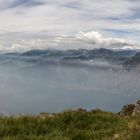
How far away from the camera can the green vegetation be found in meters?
16.4

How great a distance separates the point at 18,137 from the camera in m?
16.4

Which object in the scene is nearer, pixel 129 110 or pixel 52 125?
pixel 52 125

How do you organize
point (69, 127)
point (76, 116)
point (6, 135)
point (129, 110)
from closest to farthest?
point (6, 135), point (69, 127), point (76, 116), point (129, 110)

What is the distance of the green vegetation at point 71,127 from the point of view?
1641 cm

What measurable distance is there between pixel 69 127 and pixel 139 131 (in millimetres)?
3326

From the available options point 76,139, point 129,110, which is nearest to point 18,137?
point 76,139

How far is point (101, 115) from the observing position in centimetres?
1995

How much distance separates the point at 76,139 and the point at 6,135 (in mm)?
2521

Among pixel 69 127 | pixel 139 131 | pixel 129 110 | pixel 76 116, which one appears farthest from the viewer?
pixel 129 110

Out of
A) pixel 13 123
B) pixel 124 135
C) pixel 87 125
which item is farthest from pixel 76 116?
pixel 124 135

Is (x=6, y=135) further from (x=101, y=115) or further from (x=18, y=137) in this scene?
(x=101, y=115)

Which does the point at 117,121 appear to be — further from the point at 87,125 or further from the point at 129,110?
the point at 129,110

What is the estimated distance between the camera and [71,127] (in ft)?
59.8

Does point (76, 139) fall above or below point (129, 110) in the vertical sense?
above
